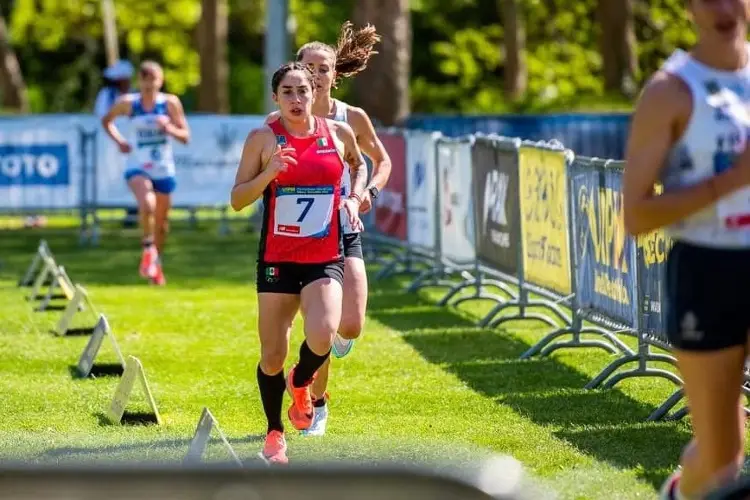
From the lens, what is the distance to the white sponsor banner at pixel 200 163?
22.8 metres

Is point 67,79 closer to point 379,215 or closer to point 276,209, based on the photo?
point 379,215

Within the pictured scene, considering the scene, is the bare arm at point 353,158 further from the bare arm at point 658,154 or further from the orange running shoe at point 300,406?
the bare arm at point 658,154

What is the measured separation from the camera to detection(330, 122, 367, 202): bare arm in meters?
8.52

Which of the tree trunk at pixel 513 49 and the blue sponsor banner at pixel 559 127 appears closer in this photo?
the blue sponsor banner at pixel 559 127

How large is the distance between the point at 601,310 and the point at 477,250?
366 centimetres

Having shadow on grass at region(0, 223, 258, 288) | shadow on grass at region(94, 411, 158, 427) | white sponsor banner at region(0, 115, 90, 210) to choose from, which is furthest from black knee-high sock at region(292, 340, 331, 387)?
white sponsor banner at region(0, 115, 90, 210)

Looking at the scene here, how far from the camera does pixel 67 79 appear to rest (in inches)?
2778

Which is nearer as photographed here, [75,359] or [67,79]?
[75,359]

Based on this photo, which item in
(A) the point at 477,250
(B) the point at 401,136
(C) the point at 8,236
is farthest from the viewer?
(C) the point at 8,236

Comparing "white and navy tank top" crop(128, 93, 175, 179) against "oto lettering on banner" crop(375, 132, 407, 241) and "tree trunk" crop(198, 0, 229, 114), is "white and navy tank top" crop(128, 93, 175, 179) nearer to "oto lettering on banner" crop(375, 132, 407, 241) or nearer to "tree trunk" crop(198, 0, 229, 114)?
"oto lettering on banner" crop(375, 132, 407, 241)

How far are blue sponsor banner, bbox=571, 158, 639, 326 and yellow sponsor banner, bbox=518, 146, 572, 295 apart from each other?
1.09 ft

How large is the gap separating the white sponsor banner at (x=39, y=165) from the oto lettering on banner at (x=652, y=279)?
13.7 meters

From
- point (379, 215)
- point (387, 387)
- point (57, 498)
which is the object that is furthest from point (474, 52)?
point (57, 498)

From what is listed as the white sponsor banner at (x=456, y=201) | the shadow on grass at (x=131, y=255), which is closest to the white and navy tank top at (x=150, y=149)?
the shadow on grass at (x=131, y=255)
